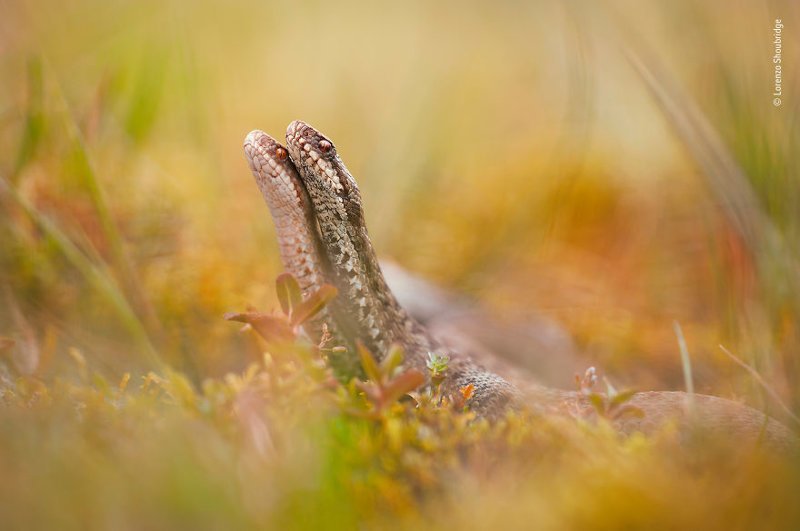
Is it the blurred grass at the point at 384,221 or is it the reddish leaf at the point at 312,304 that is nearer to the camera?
the blurred grass at the point at 384,221

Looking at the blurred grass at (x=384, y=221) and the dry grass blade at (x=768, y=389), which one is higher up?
the blurred grass at (x=384, y=221)

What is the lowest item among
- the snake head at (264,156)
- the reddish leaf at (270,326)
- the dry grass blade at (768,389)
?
the dry grass blade at (768,389)

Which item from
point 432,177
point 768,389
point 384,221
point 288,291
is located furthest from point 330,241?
point 432,177

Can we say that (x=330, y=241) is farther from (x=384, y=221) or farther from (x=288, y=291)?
(x=384, y=221)

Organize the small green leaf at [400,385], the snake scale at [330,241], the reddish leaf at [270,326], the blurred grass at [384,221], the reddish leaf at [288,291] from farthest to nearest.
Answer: the snake scale at [330,241] < the reddish leaf at [288,291] < the reddish leaf at [270,326] < the small green leaf at [400,385] < the blurred grass at [384,221]

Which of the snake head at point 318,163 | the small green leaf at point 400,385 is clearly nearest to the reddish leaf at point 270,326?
the small green leaf at point 400,385

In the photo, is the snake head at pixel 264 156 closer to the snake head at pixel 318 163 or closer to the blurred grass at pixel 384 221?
the snake head at pixel 318 163
